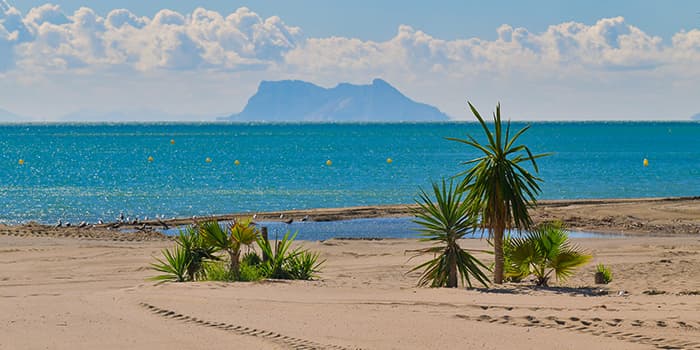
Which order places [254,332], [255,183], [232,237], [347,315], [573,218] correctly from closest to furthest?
[254,332] < [347,315] < [232,237] < [573,218] < [255,183]

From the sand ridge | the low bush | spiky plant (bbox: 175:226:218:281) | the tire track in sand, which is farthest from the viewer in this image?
spiky plant (bbox: 175:226:218:281)

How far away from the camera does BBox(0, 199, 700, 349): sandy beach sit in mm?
11219

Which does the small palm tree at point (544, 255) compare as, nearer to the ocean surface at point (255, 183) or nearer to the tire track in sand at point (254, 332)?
the tire track in sand at point (254, 332)

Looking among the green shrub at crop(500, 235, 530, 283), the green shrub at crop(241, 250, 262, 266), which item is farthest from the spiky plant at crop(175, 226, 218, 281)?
the green shrub at crop(500, 235, 530, 283)

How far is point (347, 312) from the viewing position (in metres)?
12.9

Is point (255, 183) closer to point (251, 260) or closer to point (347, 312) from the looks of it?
point (251, 260)

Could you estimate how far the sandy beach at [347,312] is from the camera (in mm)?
11219

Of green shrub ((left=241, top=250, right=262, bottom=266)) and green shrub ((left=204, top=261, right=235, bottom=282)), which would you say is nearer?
green shrub ((left=204, top=261, right=235, bottom=282))

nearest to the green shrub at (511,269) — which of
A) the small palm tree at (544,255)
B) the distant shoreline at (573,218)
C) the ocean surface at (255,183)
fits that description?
the small palm tree at (544,255)

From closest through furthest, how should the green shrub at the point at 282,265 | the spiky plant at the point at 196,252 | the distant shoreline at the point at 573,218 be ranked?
the green shrub at the point at 282,265
the spiky plant at the point at 196,252
the distant shoreline at the point at 573,218

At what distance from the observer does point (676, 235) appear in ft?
101

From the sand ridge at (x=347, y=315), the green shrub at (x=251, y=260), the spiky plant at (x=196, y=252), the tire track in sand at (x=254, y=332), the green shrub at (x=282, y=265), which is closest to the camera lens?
the tire track in sand at (x=254, y=332)

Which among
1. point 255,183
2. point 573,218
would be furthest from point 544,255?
point 255,183

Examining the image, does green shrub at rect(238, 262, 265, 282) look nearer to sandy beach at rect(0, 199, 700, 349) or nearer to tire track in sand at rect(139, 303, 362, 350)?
sandy beach at rect(0, 199, 700, 349)
